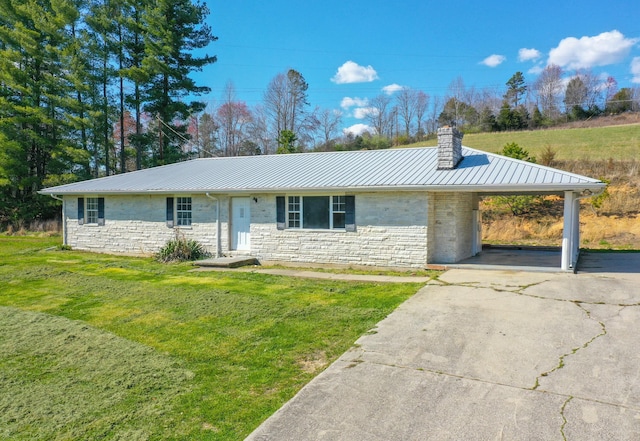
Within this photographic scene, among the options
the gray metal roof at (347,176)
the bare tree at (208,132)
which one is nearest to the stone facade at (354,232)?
the gray metal roof at (347,176)

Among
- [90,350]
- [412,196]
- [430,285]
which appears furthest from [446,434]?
[412,196]

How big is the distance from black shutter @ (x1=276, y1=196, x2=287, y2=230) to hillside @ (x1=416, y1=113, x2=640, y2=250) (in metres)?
11.0

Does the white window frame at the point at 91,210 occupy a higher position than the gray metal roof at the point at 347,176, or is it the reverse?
the gray metal roof at the point at 347,176

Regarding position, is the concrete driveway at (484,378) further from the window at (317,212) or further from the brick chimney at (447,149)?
the brick chimney at (447,149)

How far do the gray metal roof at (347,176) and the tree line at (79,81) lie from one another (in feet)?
35.5

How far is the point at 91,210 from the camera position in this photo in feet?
57.1

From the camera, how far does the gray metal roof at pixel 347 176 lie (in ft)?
35.7

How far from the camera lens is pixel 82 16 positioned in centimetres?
2812

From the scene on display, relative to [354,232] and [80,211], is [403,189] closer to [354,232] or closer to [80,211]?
[354,232]

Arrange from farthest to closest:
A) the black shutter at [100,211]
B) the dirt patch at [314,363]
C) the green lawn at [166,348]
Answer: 1. the black shutter at [100,211]
2. the dirt patch at [314,363]
3. the green lawn at [166,348]

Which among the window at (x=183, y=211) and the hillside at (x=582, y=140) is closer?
the window at (x=183, y=211)

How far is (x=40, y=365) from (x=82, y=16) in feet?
97.7

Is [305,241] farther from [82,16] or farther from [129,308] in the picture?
[82,16]

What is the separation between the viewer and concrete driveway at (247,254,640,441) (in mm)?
3705
